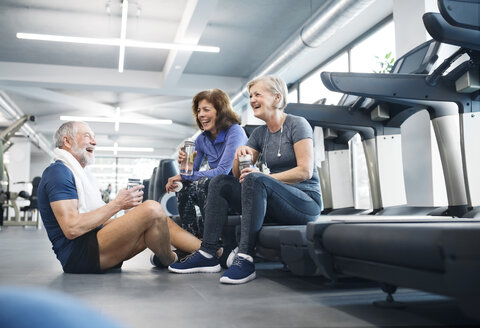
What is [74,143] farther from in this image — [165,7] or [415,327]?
[165,7]

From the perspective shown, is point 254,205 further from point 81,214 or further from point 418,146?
point 418,146

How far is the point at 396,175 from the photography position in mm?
4180

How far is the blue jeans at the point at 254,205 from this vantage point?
6.69 ft

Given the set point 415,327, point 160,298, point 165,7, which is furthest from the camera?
point 165,7

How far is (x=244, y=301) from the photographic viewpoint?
158 centimetres

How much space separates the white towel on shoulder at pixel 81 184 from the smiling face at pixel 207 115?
764mm

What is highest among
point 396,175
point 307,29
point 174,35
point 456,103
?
point 174,35

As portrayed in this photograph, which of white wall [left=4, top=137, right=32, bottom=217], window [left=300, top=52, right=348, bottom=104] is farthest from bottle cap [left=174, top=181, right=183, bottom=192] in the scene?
white wall [left=4, top=137, right=32, bottom=217]

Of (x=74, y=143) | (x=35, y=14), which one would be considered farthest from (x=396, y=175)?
(x=35, y=14)

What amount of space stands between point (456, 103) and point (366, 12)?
10.8 feet

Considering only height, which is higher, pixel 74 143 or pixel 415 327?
pixel 74 143

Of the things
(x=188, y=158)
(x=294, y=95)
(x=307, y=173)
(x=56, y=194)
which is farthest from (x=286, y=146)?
(x=294, y=95)

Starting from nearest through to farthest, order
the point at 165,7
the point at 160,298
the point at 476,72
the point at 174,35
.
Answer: the point at 160,298
the point at 476,72
the point at 165,7
the point at 174,35

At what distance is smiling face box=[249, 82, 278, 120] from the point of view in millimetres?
2295
